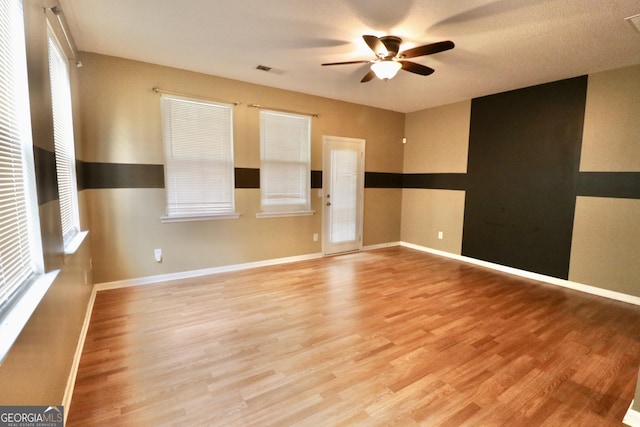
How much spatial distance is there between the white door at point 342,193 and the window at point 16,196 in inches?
149

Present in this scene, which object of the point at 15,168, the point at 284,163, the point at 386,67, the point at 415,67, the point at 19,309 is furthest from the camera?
the point at 284,163

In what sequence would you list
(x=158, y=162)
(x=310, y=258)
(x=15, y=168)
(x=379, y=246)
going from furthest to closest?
(x=379, y=246) < (x=310, y=258) < (x=158, y=162) < (x=15, y=168)

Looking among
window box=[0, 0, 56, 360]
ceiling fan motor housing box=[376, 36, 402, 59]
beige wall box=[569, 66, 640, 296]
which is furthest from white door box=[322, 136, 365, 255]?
window box=[0, 0, 56, 360]

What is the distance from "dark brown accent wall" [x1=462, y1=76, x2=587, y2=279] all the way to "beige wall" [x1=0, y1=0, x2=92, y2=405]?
505 centimetres

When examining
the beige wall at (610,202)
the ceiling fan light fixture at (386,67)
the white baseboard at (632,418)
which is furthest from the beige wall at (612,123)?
the white baseboard at (632,418)

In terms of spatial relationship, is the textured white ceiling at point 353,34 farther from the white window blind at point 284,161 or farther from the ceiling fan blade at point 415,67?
the white window blind at point 284,161

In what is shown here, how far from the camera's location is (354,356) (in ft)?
7.20

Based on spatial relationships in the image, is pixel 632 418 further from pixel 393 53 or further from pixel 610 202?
pixel 393 53

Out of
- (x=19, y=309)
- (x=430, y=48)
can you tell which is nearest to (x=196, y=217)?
(x=19, y=309)

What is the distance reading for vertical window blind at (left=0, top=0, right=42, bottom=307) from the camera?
117 centimetres

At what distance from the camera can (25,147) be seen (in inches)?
55.1

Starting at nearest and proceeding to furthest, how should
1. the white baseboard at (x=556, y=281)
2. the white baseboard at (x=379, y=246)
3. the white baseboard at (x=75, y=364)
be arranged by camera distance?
the white baseboard at (x=75, y=364), the white baseboard at (x=556, y=281), the white baseboard at (x=379, y=246)

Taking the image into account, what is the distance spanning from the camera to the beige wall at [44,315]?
1.09 meters

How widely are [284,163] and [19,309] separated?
3.54 metres
